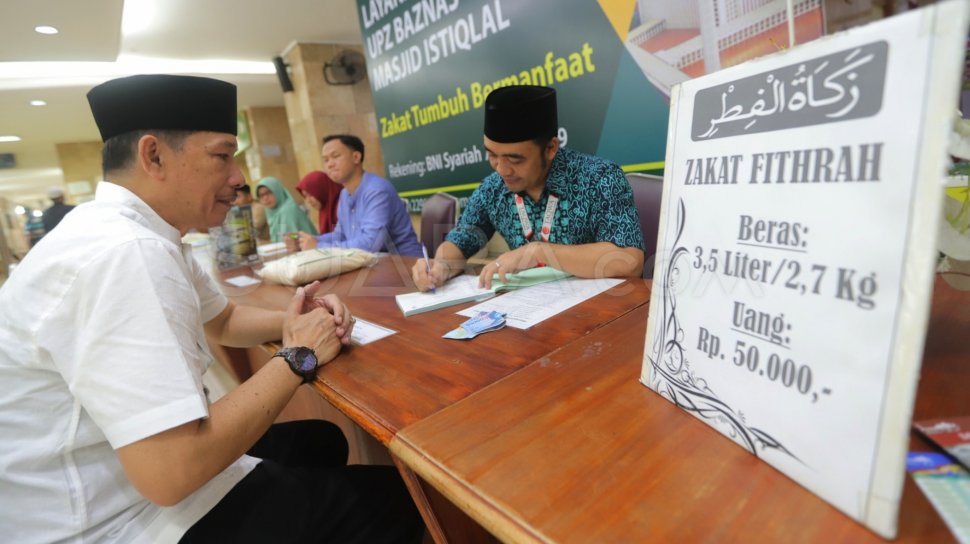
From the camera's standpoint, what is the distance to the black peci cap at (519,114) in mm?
1478

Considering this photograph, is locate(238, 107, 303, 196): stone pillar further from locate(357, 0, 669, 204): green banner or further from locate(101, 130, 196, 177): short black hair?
locate(101, 130, 196, 177): short black hair

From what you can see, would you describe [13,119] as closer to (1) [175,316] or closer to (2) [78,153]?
(2) [78,153]

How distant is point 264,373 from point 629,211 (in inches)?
44.7

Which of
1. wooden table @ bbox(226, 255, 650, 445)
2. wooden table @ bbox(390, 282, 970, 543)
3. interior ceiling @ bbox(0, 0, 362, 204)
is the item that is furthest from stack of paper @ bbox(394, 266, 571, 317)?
interior ceiling @ bbox(0, 0, 362, 204)

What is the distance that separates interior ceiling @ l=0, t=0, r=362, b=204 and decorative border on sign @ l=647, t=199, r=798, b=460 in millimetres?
5116

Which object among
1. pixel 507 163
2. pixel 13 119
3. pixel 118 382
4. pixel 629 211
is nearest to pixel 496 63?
pixel 507 163

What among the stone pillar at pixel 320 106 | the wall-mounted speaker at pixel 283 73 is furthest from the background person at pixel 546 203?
the wall-mounted speaker at pixel 283 73

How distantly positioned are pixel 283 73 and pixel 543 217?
5663mm

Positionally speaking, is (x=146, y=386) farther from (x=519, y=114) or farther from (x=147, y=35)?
(x=147, y=35)

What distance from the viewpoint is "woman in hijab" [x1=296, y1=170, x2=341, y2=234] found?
388 cm

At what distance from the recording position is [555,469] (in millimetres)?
527

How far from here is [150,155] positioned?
0.91 metres

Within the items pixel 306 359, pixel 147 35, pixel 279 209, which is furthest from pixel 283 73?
pixel 306 359

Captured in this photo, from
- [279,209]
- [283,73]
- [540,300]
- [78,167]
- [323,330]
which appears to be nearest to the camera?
[323,330]
